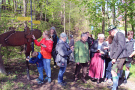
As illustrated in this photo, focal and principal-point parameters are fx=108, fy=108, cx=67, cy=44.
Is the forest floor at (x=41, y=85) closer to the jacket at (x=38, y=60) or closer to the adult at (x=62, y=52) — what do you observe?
the jacket at (x=38, y=60)

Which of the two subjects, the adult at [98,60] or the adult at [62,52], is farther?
the adult at [98,60]

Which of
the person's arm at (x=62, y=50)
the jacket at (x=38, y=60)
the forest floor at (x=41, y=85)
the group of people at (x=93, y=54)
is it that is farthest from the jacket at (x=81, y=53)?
the jacket at (x=38, y=60)

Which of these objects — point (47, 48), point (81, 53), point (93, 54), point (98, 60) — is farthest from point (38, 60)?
point (98, 60)

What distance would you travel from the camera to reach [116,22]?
7031 millimetres

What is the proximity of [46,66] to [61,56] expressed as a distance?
70cm

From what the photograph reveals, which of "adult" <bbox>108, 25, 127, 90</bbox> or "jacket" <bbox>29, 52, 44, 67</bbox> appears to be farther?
"jacket" <bbox>29, 52, 44, 67</bbox>

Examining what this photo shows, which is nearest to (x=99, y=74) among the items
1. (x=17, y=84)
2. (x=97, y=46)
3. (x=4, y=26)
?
(x=97, y=46)

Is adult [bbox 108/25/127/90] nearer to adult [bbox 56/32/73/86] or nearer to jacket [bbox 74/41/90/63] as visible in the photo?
jacket [bbox 74/41/90/63]

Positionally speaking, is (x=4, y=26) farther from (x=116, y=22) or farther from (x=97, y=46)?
(x=116, y=22)

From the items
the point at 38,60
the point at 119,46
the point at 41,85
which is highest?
the point at 119,46

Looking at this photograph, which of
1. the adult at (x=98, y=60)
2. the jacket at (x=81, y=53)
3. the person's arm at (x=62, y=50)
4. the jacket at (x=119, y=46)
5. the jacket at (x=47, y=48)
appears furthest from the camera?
the adult at (x=98, y=60)

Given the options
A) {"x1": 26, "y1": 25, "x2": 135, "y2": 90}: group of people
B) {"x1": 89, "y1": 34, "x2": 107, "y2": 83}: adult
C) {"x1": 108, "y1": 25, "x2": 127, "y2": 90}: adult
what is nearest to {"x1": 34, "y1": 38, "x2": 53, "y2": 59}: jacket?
{"x1": 26, "y1": 25, "x2": 135, "y2": 90}: group of people

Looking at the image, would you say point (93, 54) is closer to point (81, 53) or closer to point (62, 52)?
point (81, 53)

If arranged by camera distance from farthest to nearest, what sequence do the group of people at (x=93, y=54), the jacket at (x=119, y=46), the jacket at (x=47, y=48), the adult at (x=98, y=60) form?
the adult at (x=98, y=60) → the jacket at (x=47, y=48) → the group of people at (x=93, y=54) → the jacket at (x=119, y=46)
